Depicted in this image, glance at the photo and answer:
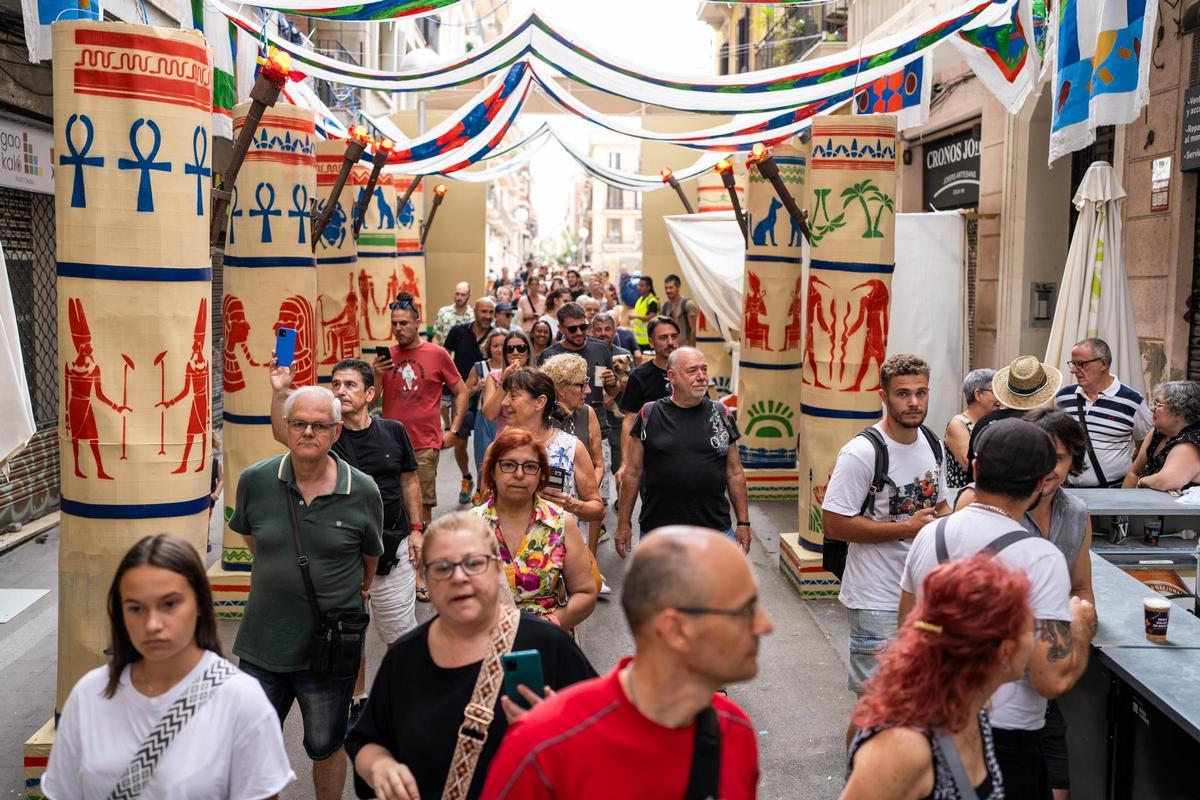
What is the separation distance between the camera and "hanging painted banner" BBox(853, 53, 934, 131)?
32.2ft

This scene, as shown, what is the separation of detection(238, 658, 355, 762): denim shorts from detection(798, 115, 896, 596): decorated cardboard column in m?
4.59

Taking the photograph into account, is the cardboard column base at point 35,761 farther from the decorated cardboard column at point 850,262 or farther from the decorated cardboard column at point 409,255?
the decorated cardboard column at point 409,255

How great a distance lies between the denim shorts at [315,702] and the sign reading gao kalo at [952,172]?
11.6 m

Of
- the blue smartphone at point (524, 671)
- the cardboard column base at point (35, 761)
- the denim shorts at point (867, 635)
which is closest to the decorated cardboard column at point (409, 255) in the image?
the cardboard column base at point (35, 761)

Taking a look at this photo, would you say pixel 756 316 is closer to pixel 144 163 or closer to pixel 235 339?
pixel 235 339

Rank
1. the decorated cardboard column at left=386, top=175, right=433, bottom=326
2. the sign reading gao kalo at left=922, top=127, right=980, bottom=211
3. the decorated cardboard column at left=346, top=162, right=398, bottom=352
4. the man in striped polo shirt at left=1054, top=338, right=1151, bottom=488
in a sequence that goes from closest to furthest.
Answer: the man in striped polo shirt at left=1054, top=338, right=1151, bottom=488 → the decorated cardboard column at left=346, top=162, right=398, bottom=352 → the sign reading gao kalo at left=922, top=127, right=980, bottom=211 → the decorated cardboard column at left=386, top=175, right=433, bottom=326

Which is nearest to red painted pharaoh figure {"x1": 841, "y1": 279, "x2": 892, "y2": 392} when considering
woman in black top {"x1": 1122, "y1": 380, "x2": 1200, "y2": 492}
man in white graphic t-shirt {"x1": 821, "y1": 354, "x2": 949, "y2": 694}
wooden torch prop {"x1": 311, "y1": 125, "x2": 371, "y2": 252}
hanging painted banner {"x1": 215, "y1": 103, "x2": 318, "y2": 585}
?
woman in black top {"x1": 1122, "y1": 380, "x2": 1200, "y2": 492}

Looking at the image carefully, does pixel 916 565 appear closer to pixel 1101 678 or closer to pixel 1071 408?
pixel 1101 678

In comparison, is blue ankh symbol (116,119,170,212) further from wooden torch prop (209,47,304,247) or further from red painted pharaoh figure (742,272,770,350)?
red painted pharaoh figure (742,272,770,350)

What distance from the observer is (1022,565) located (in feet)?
11.7

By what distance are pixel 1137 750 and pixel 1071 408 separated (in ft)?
11.6

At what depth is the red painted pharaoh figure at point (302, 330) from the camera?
293 inches

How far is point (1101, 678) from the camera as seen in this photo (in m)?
4.57

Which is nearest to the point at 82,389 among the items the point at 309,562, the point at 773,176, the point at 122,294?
the point at 122,294
